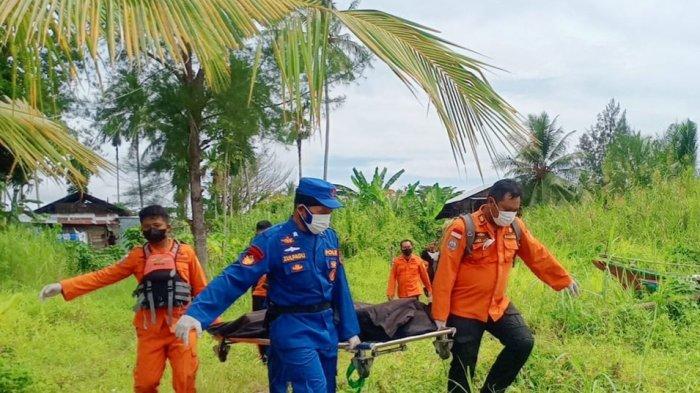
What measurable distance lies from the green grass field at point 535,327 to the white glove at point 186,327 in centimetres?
214

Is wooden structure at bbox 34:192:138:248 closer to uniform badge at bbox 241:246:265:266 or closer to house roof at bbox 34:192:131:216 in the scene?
house roof at bbox 34:192:131:216

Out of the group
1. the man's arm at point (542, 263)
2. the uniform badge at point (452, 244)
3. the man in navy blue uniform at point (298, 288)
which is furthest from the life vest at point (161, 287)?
the man's arm at point (542, 263)

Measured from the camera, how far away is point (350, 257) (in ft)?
56.7

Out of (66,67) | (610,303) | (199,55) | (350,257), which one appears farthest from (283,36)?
(350,257)

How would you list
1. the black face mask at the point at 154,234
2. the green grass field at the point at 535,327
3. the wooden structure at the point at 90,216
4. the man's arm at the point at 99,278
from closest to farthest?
the man's arm at the point at 99,278, the black face mask at the point at 154,234, the green grass field at the point at 535,327, the wooden structure at the point at 90,216

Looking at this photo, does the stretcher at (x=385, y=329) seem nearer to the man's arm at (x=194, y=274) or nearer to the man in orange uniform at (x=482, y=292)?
the man in orange uniform at (x=482, y=292)

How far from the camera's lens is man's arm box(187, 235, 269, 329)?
3.71 metres

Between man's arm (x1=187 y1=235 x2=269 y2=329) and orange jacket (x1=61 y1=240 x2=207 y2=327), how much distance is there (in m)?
1.16

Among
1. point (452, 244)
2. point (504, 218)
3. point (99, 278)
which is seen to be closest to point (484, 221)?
point (504, 218)

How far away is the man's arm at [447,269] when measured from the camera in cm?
440

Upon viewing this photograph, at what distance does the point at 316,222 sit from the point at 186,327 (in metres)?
0.91

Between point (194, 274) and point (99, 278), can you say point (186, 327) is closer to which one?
point (194, 274)

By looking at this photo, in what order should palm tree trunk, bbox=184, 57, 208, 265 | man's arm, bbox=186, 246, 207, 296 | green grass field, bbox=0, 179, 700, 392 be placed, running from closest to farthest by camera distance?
man's arm, bbox=186, 246, 207, 296 → green grass field, bbox=0, 179, 700, 392 → palm tree trunk, bbox=184, 57, 208, 265

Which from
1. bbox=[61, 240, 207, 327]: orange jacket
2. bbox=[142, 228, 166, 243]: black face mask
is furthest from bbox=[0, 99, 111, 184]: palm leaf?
bbox=[61, 240, 207, 327]: orange jacket
